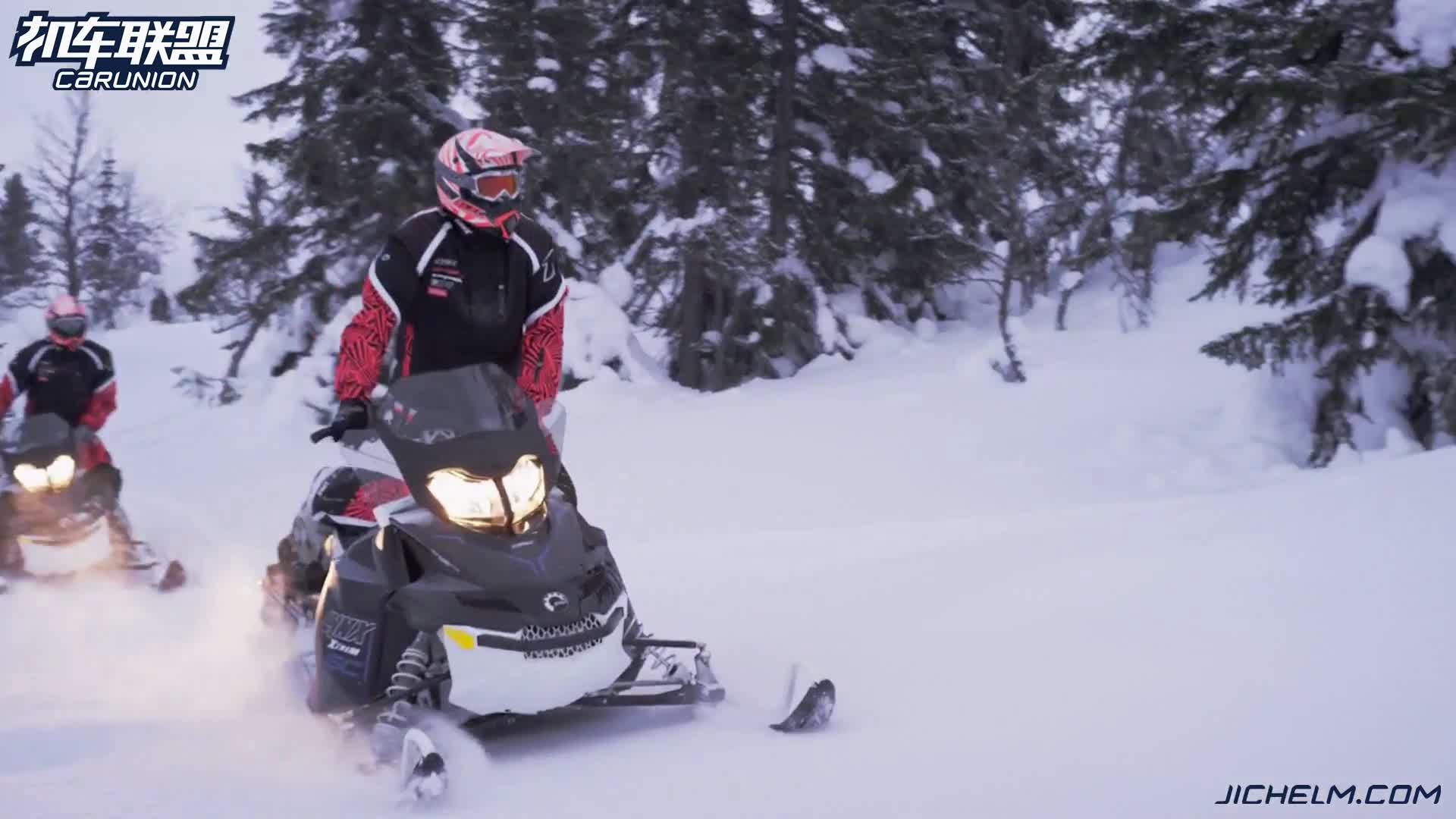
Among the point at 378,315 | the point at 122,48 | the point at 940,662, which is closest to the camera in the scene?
the point at 378,315

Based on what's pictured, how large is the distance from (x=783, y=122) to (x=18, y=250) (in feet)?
135

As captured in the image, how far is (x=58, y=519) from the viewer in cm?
826

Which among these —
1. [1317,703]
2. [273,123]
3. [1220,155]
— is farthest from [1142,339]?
[1317,703]

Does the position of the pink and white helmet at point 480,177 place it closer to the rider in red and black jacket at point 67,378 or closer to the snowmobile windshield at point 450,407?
the snowmobile windshield at point 450,407

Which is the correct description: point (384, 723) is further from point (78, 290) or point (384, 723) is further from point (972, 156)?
point (78, 290)

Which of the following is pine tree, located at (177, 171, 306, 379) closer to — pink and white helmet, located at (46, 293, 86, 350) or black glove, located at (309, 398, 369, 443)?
pink and white helmet, located at (46, 293, 86, 350)

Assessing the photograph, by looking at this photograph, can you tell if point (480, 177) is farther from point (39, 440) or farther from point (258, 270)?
point (258, 270)

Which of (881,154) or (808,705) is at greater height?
(881,154)

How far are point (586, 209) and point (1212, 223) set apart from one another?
11.4m

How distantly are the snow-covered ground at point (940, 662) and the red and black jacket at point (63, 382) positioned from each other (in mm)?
1198

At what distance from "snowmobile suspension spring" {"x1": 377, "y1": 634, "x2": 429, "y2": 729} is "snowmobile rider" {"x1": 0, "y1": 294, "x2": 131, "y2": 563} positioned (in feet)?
17.0

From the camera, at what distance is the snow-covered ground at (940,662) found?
12.4ft

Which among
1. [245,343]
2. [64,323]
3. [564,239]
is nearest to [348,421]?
[64,323]

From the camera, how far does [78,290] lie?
37719 millimetres
